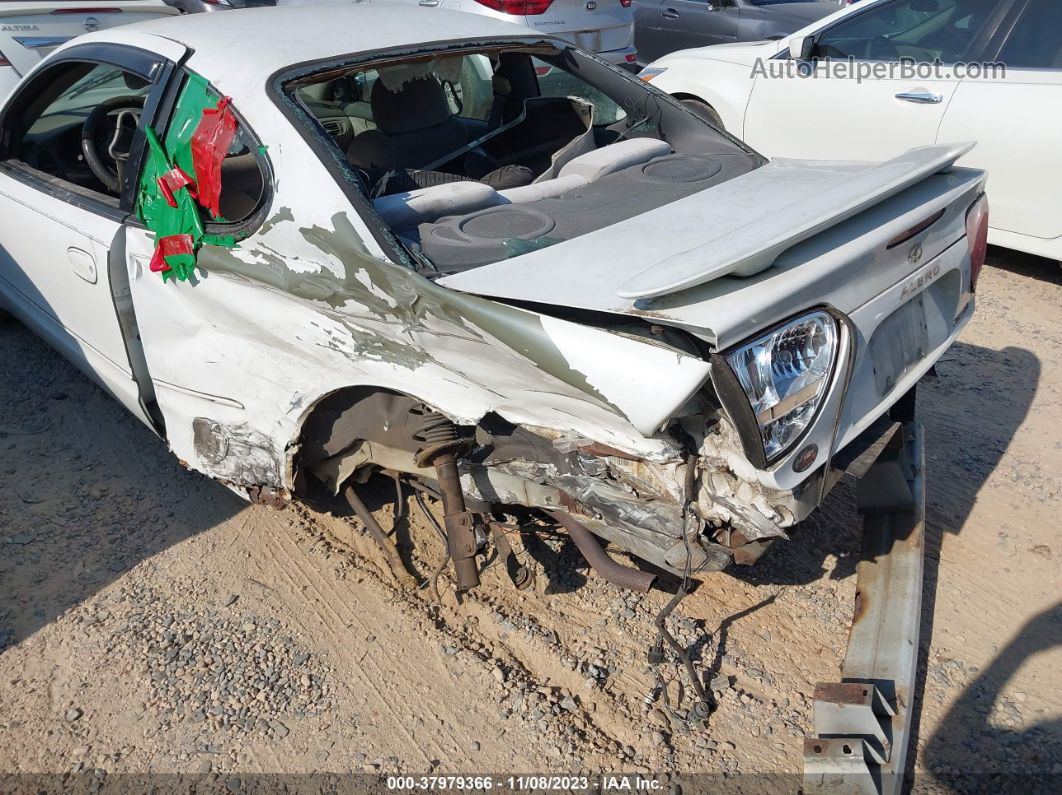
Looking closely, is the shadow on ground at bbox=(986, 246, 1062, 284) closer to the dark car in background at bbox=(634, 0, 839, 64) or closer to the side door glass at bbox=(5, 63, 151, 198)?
the dark car in background at bbox=(634, 0, 839, 64)

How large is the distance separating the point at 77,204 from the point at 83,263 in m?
0.23

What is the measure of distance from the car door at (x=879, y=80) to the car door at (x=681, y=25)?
3061 millimetres

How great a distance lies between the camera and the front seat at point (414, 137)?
10.7 feet

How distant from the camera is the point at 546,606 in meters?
2.71

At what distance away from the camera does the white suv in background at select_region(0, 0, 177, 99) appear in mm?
5266

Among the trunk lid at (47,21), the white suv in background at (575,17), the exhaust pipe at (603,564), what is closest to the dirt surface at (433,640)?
the exhaust pipe at (603,564)

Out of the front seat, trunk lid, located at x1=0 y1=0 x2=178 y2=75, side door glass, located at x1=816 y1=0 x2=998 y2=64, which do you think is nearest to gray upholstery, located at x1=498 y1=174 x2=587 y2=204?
the front seat

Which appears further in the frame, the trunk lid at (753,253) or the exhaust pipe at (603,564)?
the exhaust pipe at (603,564)

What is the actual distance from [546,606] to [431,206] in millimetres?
1303

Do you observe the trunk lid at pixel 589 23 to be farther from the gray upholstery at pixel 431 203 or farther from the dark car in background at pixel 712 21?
the gray upholstery at pixel 431 203

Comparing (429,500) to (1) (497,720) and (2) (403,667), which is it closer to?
(2) (403,667)

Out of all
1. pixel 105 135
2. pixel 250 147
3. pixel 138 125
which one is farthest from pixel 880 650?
pixel 105 135

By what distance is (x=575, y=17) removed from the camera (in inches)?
275

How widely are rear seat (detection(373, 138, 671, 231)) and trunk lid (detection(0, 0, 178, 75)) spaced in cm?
388
